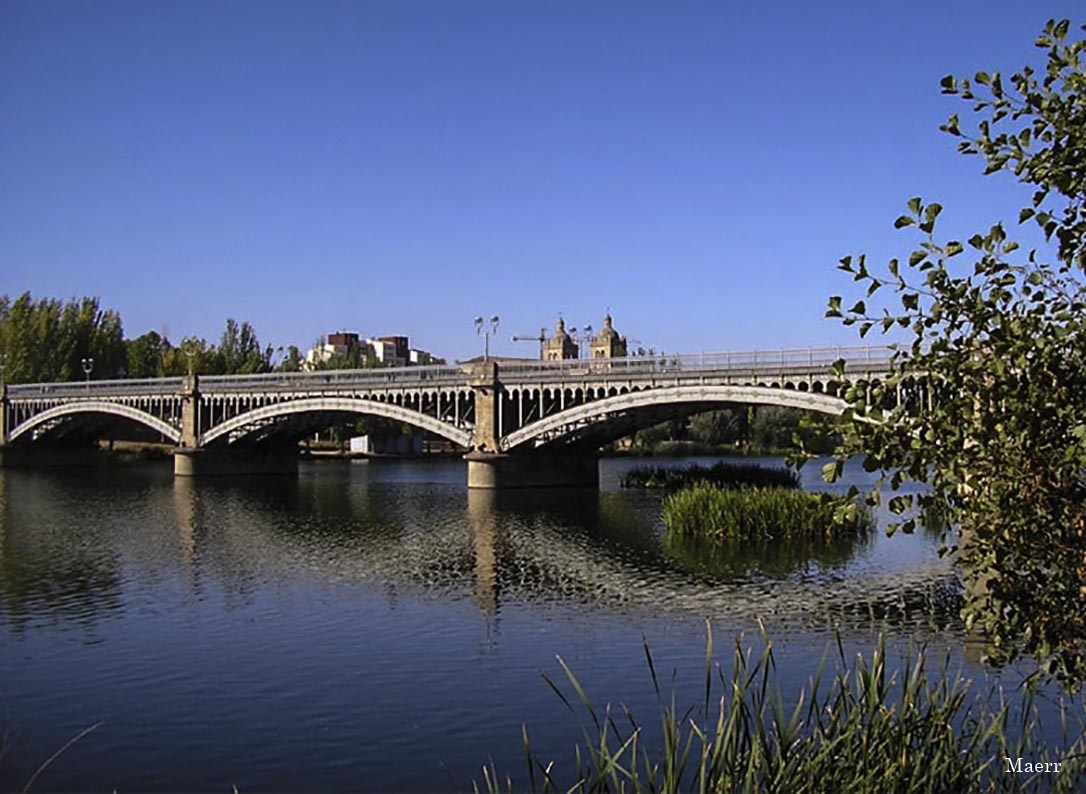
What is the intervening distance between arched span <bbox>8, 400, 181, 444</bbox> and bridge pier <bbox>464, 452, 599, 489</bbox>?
25.9 m

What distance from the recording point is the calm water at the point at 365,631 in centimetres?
1426

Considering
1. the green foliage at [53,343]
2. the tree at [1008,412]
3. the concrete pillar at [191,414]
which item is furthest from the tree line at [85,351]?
the tree at [1008,412]

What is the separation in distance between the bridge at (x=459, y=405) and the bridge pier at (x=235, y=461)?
0.09 m

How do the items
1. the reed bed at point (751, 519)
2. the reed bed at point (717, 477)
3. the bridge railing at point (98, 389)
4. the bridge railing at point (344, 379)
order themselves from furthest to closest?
the bridge railing at point (98, 389), the bridge railing at point (344, 379), the reed bed at point (717, 477), the reed bed at point (751, 519)

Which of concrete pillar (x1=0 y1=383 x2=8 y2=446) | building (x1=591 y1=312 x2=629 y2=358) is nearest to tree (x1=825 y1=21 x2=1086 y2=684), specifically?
concrete pillar (x1=0 y1=383 x2=8 y2=446)

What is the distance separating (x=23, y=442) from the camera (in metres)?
87.3

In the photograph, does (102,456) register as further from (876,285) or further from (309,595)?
(876,285)

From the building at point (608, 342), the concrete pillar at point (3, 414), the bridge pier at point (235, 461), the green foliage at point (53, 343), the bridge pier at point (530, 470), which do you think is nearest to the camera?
the bridge pier at point (530, 470)

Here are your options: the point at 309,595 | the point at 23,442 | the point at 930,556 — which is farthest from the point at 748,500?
the point at 23,442

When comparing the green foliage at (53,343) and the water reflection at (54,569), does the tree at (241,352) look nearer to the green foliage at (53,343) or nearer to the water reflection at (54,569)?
the green foliage at (53,343)

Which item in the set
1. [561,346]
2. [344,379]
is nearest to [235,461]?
[344,379]

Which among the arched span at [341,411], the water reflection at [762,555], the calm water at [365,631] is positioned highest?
the arched span at [341,411]

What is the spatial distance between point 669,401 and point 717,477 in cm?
558

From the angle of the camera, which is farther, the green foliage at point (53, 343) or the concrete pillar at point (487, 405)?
the green foliage at point (53, 343)
